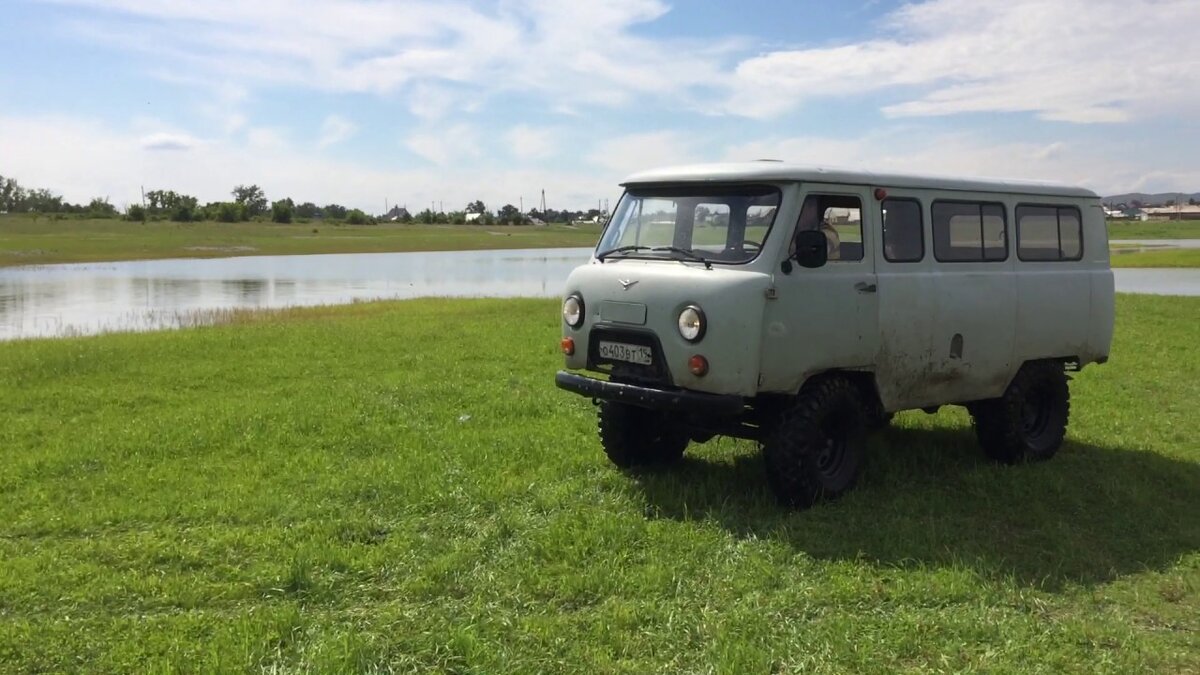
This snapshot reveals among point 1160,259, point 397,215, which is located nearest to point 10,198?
point 397,215

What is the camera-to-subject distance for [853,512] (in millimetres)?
6805

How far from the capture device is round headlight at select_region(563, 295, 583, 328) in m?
7.28

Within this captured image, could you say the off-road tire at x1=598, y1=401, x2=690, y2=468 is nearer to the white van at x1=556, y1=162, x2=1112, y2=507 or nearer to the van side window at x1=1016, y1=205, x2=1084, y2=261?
the white van at x1=556, y1=162, x2=1112, y2=507

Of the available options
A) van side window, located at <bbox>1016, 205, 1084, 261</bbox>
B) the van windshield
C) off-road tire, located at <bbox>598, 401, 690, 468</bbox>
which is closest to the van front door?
the van windshield

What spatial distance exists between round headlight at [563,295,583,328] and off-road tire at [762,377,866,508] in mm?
1649

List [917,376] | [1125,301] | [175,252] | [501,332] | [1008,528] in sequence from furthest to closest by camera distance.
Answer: [175,252] < [1125,301] < [501,332] < [917,376] < [1008,528]

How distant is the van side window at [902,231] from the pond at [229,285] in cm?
1988

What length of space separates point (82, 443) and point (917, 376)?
7207 mm

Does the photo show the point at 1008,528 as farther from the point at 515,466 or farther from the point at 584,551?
the point at 515,466

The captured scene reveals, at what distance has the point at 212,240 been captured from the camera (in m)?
76.5

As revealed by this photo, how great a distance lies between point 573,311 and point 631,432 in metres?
1.20

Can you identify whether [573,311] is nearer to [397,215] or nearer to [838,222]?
[838,222]

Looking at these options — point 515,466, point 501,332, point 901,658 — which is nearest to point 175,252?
point 501,332

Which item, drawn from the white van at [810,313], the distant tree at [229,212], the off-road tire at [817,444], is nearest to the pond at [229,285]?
the white van at [810,313]
